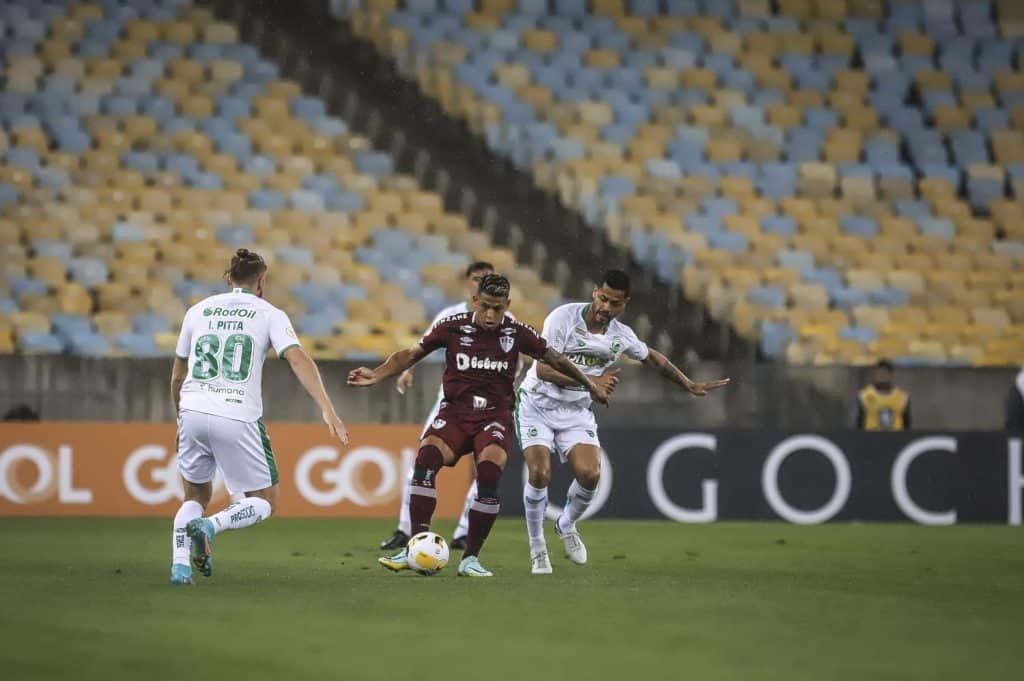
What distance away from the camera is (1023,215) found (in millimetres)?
23250

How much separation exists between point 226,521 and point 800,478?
945cm

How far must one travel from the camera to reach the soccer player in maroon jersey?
1067 cm

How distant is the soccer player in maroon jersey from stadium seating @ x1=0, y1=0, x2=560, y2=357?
28.3ft

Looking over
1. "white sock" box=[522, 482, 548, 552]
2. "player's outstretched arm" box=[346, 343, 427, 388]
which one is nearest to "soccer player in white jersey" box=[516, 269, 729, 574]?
"white sock" box=[522, 482, 548, 552]

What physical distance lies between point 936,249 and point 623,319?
496 cm

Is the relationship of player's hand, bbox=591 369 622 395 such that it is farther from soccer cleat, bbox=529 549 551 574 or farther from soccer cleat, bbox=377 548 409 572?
soccer cleat, bbox=377 548 409 572

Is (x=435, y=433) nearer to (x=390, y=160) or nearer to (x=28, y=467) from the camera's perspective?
(x=28, y=467)

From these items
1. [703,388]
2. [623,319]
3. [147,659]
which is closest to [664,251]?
[623,319]

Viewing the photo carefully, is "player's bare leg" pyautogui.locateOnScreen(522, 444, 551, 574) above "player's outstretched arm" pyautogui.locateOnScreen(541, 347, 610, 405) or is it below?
below

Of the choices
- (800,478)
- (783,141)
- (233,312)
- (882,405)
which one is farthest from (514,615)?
(783,141)

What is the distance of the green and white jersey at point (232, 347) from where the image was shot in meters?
9.65

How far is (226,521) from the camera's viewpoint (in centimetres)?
951

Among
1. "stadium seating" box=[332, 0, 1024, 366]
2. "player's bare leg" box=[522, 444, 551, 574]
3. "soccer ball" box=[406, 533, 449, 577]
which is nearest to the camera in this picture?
"soccer ball" box=[406, 533, 449, 577]

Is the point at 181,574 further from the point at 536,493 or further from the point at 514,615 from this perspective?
the point at 536,493
